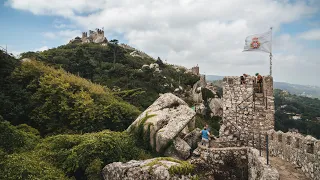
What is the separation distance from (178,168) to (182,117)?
4.35 metres

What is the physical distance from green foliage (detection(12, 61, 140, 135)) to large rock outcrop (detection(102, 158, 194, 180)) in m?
6.25

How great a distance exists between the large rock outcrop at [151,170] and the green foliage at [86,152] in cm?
72

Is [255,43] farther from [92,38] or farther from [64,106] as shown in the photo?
[92,38]

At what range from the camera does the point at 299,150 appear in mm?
7895

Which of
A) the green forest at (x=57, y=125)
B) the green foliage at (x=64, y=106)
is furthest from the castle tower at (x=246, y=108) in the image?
the green foliage at (x=64, y=106)

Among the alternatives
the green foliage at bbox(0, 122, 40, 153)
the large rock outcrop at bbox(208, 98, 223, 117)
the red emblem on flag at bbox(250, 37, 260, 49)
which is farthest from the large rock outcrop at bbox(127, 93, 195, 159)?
the large rock outcrop at bbox(208, 98, 223, 117)

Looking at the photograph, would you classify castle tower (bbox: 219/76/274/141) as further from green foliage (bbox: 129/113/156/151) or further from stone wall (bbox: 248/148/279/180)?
green foliage (bbox: 129/113/156/151)

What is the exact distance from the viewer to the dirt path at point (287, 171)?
24.8ft

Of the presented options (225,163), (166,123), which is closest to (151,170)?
(225,163)

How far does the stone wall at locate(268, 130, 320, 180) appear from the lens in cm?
685

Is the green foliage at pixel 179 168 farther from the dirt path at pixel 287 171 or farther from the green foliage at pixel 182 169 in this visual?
the dirt path at pixel 287 171

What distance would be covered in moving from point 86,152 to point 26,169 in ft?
8.44

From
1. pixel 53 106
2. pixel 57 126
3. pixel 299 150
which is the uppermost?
pixel 53 106

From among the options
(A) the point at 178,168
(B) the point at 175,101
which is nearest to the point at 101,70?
(B) the point at 175,101
